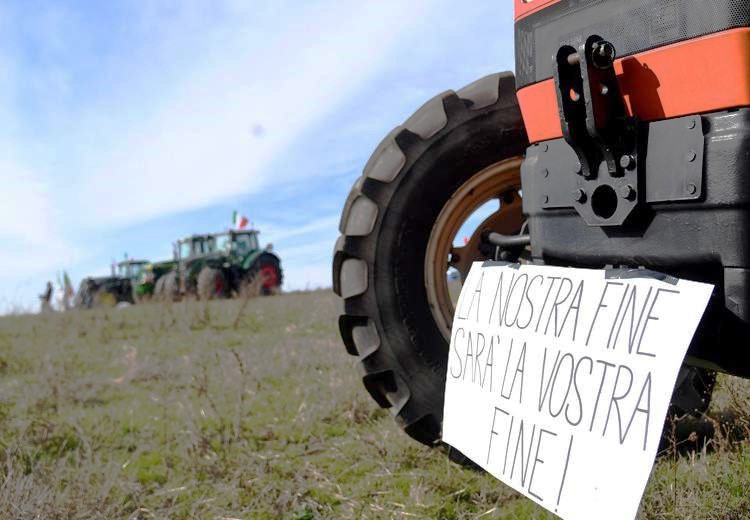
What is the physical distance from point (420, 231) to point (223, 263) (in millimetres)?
17218

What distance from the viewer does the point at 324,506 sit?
2250 mm

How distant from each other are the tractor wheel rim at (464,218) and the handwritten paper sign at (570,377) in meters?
0.51

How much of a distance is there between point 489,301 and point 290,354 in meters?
3.13

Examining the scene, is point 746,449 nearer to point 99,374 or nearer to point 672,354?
point 672,354

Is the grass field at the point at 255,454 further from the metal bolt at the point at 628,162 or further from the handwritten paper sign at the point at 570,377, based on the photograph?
the metal bolt at the point at 628,162

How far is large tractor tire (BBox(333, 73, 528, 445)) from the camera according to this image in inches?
95.9

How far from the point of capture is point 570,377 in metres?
1.57

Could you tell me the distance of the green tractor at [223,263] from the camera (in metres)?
18.1

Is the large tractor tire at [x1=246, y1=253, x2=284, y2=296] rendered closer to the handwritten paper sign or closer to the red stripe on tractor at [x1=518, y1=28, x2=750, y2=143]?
the handwritten paper sign

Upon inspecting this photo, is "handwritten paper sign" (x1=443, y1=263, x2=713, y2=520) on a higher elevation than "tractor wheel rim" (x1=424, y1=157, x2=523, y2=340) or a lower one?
lower

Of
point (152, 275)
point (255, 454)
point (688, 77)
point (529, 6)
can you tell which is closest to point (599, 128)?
point (688, 77)

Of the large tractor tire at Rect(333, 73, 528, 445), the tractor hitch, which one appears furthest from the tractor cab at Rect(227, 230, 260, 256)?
the tractor hitch

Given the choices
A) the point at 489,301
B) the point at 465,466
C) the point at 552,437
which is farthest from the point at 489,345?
the point at 465,466

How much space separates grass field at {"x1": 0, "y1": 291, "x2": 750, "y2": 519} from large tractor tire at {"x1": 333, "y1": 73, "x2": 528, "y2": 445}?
0.80 ft
